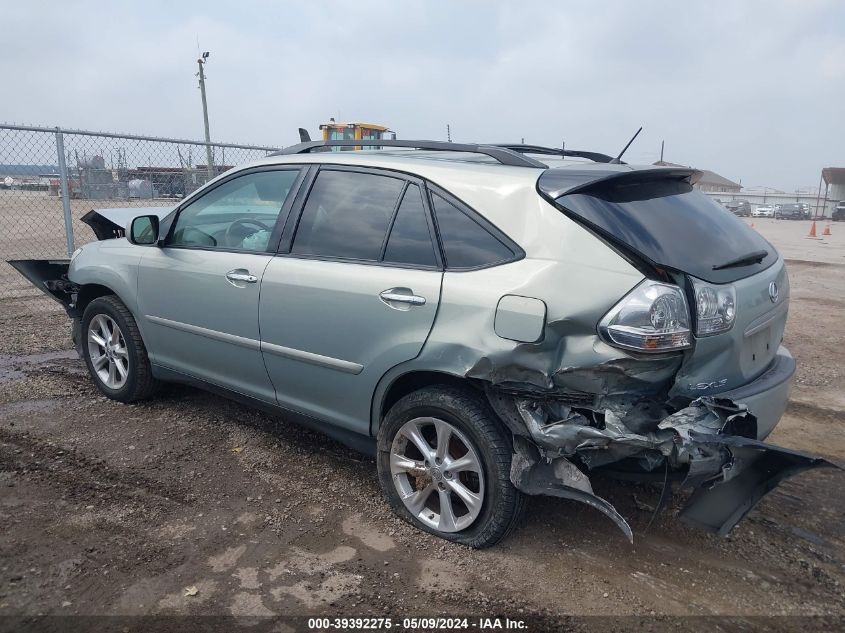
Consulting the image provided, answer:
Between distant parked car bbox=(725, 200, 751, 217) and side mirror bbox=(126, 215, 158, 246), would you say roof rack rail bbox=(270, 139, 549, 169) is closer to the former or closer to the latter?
side mirror bbox=(126, 215, 158, 246)

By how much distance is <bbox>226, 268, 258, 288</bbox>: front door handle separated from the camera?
3592mm

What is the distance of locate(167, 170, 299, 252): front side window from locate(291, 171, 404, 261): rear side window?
258 mm

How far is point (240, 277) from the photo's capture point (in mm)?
3641

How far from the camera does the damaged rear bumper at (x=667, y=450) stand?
2.47m

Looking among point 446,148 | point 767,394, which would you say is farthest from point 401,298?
point 767,394

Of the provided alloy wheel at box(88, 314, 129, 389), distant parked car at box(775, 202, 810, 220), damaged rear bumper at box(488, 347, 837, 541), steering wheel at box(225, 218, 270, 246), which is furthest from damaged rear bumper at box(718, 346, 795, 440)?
distant parked car at box(775, 202, 810, 220)

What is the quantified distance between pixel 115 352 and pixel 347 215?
7.43 ft

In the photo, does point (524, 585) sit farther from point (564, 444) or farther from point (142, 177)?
point (142, 177)

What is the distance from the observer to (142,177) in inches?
403

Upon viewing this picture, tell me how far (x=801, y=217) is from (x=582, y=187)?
46779 millimetres

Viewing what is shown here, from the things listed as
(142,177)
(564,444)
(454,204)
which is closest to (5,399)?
(454,204)

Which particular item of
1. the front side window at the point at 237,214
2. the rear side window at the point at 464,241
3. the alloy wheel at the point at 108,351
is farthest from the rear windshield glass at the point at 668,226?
the alloy wheel at the point at 108,351

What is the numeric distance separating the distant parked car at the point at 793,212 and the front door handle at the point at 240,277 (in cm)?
4659

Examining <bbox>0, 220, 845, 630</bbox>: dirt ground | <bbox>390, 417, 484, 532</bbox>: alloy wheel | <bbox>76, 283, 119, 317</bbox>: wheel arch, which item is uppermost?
<bbox>76, 283, 119, 317</bbox>: wheel arch
